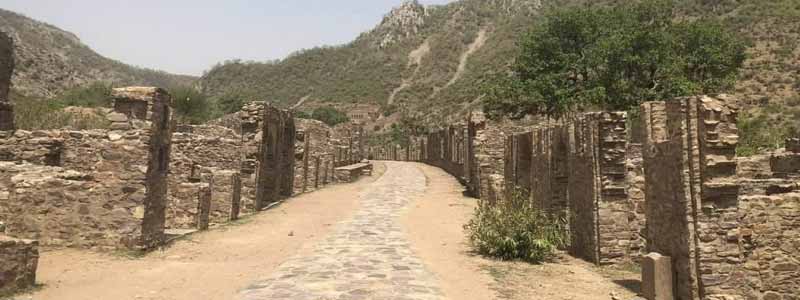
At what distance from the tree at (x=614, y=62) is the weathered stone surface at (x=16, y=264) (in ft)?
91.1

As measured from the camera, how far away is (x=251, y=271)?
9242 mm

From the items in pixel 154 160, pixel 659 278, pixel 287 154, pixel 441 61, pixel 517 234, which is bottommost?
pixel 659 278

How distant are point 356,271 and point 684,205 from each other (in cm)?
514

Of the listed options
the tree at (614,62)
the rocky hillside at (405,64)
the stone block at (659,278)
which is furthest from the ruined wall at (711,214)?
the rocky hillside at (405,64)

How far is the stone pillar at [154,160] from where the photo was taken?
10.1 m

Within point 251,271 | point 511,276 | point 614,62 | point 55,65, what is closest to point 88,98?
point 55,65

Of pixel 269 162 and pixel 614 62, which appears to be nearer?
pixel 269 162

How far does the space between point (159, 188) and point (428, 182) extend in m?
21.1

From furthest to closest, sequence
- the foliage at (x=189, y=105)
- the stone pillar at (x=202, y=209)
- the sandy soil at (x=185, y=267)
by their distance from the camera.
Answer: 1. the foliage at (x=189, y=105)
2. the stone pillar at (x=202, y=209)
3. the sandy soil at (x=185, y=267)

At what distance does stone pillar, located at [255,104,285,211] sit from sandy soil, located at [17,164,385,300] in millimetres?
4070

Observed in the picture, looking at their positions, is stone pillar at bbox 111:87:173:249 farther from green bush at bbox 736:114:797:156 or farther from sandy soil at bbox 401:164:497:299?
green bush at bbox 736:114:797:156

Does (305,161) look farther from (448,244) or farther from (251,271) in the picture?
(251,271)

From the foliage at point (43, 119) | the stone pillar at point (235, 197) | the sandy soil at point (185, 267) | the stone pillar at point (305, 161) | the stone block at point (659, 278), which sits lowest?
the sandy soil at point (185, 267)

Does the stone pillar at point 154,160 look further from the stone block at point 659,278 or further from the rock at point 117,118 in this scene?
the stone block at point 659,278
